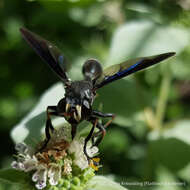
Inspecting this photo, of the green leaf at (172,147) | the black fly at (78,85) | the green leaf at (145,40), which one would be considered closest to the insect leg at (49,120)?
the black fly at (78,85)

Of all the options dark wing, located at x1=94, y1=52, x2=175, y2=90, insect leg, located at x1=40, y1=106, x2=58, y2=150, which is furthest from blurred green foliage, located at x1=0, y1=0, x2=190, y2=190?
insect leg, located at x1=40, y1=106, x2=58, y2=150

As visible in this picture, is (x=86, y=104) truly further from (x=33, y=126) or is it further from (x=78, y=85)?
(x=33, y=126)

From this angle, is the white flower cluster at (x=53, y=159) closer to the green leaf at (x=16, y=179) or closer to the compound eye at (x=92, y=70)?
the green leaf at (x=16, y=179)

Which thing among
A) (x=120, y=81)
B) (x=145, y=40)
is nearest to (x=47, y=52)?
(x=145, y=40)

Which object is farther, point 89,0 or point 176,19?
point 176,19

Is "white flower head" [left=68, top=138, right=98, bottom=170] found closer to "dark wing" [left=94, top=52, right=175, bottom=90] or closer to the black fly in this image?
the black fly

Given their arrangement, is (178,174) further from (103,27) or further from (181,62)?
(103,27)

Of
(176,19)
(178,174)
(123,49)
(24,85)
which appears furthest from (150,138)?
(24,85)
